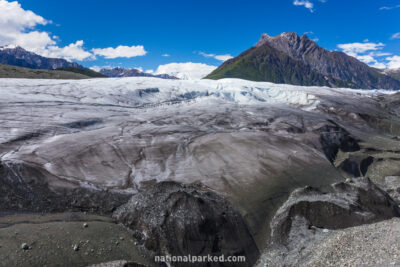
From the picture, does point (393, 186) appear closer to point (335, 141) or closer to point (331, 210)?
point (335, 141)

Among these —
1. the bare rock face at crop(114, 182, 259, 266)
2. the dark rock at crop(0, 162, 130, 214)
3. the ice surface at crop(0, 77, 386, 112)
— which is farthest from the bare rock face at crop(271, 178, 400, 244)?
the ice surface at crop(0, 77, 386, 112)

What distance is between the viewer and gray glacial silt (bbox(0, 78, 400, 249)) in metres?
11.8

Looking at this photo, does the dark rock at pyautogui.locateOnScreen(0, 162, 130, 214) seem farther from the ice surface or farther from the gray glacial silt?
the ice surface

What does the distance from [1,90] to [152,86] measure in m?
16.3

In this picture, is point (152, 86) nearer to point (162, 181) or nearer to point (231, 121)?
point (231, 121)

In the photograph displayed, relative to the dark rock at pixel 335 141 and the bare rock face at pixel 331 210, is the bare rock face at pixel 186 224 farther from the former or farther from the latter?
the dark rock at pixel 335 141

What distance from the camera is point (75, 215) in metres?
10.4

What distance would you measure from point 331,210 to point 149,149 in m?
10.6

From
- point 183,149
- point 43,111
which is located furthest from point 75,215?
point 43,111

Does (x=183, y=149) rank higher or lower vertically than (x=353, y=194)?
higher

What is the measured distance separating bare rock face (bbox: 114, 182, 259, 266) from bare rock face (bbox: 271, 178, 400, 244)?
1827 mm

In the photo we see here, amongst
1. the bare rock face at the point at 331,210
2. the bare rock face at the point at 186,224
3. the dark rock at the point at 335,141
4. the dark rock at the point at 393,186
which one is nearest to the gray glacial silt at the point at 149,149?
the dark rock at the point at 335,141

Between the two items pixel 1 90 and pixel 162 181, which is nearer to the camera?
pixel 162 181

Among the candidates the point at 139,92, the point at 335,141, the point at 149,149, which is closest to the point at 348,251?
the point at 149,149
